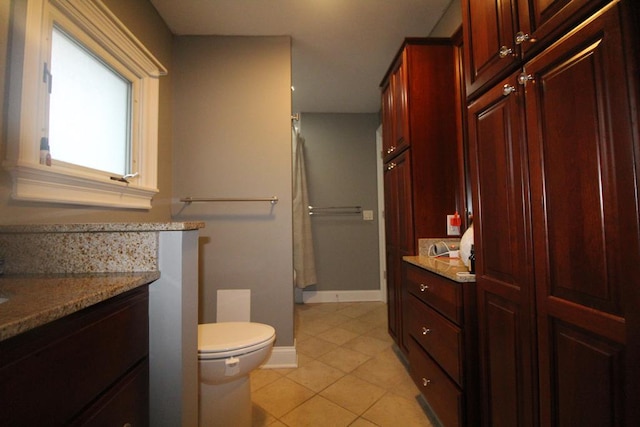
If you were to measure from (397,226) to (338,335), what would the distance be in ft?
3.84

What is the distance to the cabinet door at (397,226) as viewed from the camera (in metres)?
1.61

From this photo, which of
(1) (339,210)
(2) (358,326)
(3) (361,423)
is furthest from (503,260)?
(1) (339,210)

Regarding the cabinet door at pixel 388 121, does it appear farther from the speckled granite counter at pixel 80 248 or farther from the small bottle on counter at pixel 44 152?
the small bottle on counter at pixel 44 152

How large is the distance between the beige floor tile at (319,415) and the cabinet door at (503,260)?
26.4 inches

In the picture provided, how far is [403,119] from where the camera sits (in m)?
1.64

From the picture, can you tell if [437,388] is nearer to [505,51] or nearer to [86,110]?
[505,51]

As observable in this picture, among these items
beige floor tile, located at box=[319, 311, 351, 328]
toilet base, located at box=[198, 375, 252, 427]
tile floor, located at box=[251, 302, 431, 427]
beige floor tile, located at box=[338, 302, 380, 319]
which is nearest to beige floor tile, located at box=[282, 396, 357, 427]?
tile floor, located at box=[251, 302, 431, 427]

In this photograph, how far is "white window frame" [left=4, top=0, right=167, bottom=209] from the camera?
2.91 ft

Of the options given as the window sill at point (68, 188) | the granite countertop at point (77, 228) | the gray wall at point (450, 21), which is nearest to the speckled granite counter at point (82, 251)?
the granite countertop at point (77, 228)

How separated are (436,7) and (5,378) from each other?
2.45 metres

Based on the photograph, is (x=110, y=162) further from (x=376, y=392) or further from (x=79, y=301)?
(x=376, y=392)

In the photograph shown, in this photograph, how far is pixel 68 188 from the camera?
1057mm

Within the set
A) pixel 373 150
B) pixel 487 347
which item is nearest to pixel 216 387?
pixel 487 347

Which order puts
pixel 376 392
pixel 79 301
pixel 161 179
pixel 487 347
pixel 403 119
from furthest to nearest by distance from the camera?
pixel 161 179 < pixel 403 119 < pixel 376 392 < pixel 487 347 < pixel 79 301
